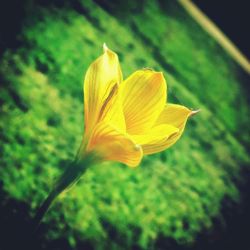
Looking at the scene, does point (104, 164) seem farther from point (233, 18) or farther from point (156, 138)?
point (233, 18)

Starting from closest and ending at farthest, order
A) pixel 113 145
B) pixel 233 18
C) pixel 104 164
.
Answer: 1. pixel 113 145
2. pixel 104 164
3. pixel 233 18

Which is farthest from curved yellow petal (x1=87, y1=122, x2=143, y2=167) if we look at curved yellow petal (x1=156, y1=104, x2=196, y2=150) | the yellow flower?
curved yellow petal (x1=156, y1=104, x2=196, y2=150)

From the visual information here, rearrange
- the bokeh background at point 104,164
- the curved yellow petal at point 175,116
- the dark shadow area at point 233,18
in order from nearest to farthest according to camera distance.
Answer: the curved yellow petal at point 175,116 < the bokeh background at point 104,164 < the dark shadow area at point 233,18

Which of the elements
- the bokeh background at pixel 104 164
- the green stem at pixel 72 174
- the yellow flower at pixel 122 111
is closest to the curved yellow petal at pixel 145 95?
the yellow flower at pixel 122 111

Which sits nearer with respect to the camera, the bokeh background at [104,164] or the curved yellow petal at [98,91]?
the curved yellow petal at [98,91]

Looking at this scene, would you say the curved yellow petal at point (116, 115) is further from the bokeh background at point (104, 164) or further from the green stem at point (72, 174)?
the bokeh background at point (104, 164)

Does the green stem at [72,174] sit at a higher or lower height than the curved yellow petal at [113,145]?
lower

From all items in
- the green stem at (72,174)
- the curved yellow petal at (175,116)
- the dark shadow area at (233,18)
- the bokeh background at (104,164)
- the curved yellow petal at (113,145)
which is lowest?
the dark shadow area at (233,18)

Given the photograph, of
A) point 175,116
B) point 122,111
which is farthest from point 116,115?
point 175,116
